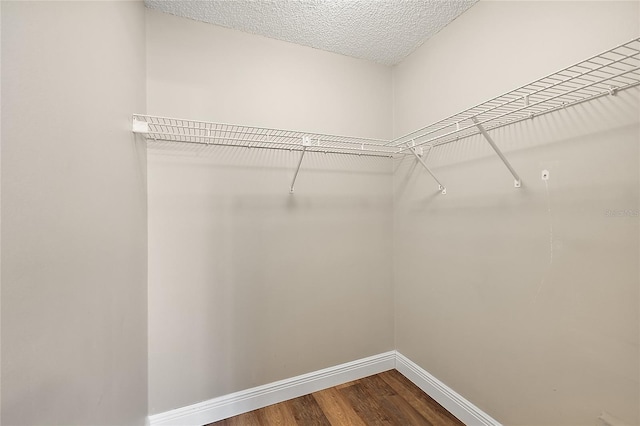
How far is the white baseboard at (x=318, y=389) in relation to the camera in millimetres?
1447

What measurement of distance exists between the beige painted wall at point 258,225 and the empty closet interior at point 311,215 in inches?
0.5

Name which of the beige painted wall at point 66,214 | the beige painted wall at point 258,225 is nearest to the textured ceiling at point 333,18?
the beige painted wall at point 258,225

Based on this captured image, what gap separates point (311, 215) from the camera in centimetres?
177

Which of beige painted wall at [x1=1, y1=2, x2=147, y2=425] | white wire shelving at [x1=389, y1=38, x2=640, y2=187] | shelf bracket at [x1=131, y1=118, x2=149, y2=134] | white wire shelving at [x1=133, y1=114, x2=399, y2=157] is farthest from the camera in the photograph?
white wire shelving at [x1=133, y1=114, x2=399, y2=157]

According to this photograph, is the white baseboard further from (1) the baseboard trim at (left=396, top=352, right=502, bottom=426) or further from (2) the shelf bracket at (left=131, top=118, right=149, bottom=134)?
(2) the shelf bracket at (left=131, top=118, right=149, bottom=134)

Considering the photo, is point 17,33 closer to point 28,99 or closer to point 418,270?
point 28,99

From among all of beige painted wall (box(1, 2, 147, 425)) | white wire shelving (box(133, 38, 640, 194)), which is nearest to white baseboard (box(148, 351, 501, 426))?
beige painted wall (box(1, 2, 147, 425))

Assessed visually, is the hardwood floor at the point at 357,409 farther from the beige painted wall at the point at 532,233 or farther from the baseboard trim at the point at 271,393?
the beige painted wall at the point at 532,233

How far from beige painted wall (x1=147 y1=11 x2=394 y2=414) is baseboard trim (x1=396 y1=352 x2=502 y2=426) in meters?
0.21

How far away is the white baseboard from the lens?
1447mm

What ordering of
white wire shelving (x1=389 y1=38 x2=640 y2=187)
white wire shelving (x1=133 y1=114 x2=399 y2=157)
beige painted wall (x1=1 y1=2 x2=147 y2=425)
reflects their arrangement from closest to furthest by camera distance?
beige painted wall (x1=1 y1=2 x2=147 y2=425), white wire shelving (x1=389 y1=38 x2=640 y2=187), white wire shelving (x1=133 y1=114 x2=399 y2=157)

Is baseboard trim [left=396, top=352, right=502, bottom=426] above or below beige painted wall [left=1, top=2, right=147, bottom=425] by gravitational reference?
below

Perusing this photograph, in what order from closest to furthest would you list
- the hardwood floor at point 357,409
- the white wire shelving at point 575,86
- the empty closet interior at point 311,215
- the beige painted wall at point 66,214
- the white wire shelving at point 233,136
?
the beige painted wall at point 66,214 → the empty closet interior at point 311,215 → the white wire shelving at point 575,86 → the white wire shelving at point 233,136 → the hardwood floor at point 357,409

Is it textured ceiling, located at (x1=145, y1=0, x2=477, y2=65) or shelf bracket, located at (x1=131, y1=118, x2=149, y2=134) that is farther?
textured ceiling, located at (x1=145, y1=0, x2=477, y2=65)
